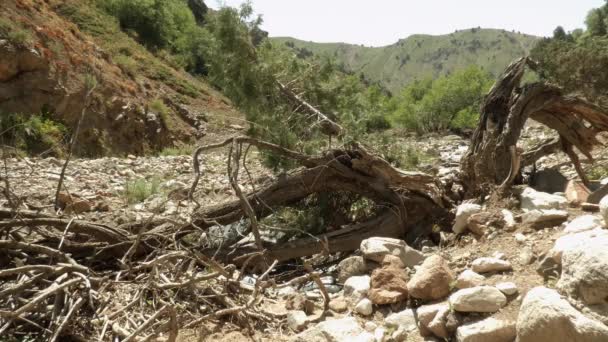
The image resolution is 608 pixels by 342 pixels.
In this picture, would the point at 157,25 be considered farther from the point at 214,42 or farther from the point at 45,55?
the point at 214,42

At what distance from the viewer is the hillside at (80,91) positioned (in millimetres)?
11461

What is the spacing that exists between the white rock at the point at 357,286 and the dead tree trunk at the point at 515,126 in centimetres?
193

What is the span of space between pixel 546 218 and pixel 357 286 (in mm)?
1454

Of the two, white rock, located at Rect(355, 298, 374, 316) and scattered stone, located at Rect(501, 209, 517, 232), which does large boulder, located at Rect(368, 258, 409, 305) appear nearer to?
white rock, located at Rect(355, 298, 374, 316)

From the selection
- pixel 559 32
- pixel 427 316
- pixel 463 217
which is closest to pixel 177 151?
pixel 463 217

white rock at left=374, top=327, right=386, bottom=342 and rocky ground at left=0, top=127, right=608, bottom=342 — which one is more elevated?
rocky ground at left=0, top=127, right=608, bottom=342

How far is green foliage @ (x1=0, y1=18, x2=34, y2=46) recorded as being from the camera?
11.2 m

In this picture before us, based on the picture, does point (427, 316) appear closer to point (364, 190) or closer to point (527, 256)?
point (527, 256)

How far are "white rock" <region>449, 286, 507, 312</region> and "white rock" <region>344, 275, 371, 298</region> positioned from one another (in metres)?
0.82

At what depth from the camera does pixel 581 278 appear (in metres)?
2.04

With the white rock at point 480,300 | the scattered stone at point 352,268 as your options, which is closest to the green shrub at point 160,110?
the scattered stone at point 352,268

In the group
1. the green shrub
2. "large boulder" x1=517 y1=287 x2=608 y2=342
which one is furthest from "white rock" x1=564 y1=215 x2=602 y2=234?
the green shrub

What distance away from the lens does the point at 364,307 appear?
9.61 feet

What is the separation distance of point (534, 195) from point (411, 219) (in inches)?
47.2
